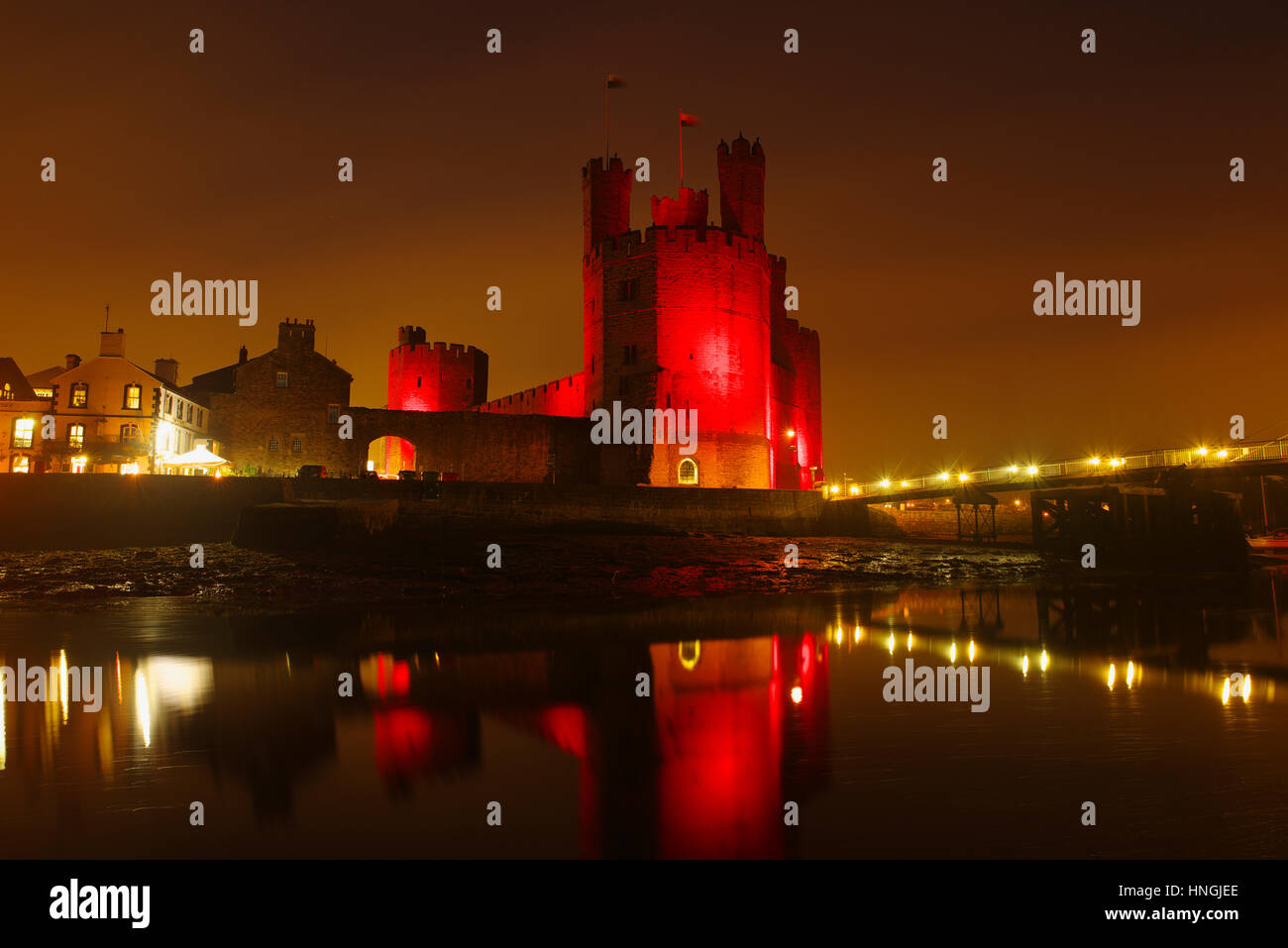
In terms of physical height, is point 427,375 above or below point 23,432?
above

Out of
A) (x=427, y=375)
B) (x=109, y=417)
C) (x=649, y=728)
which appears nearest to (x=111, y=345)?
(x=109, y=417)

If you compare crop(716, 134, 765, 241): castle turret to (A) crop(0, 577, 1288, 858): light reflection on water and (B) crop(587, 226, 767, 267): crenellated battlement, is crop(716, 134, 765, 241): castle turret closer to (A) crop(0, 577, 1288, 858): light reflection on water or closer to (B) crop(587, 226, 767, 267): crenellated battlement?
(B) crop(587, 226, 767, 267): crenellated battlement

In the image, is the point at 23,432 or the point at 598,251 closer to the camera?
the point at 23,432

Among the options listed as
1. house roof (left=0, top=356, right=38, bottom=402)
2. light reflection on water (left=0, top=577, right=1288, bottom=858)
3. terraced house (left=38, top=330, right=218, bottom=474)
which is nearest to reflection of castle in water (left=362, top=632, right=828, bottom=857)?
light reflection on water (left=0, top=577, right=1288, bottom=858)

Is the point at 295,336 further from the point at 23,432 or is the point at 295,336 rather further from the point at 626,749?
the point at 626,749

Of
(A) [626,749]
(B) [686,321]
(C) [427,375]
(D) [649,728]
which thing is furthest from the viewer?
(C) [427,375]

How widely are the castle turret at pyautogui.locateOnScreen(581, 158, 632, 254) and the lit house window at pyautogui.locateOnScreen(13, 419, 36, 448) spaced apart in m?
23.9

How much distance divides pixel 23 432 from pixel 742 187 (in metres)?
31.9

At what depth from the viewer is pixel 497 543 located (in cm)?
2183

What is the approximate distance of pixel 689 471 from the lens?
33219 mm

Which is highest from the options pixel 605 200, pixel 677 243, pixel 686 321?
pixel 605 200

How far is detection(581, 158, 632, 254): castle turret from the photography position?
3762cm
